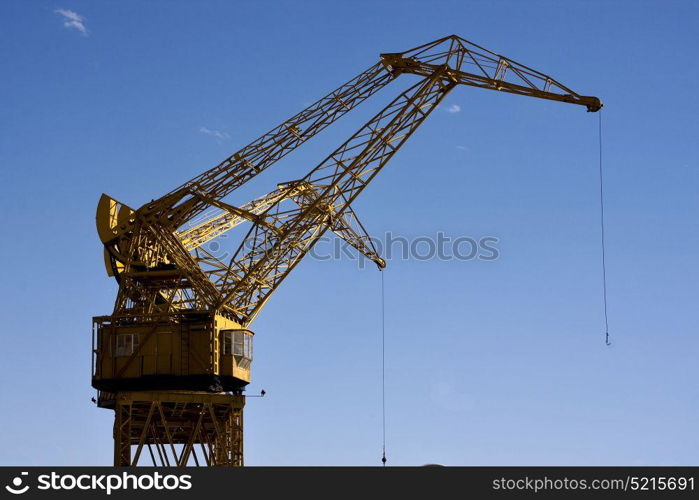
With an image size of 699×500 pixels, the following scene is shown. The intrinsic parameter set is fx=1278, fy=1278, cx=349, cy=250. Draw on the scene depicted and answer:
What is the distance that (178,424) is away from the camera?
284 ft

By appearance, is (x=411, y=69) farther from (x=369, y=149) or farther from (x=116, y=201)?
(x=116, y=201)

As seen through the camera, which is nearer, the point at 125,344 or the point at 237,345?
the point at 125,344

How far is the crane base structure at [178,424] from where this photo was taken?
83250 mm
